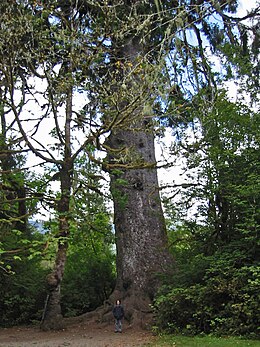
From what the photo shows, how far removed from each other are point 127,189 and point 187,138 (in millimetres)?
2052

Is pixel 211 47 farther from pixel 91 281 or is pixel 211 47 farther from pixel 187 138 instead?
pixel 91 281

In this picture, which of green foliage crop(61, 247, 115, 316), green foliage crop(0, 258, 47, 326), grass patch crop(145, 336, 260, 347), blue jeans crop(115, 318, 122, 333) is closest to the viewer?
grass patch crop(145, 336, 260, 347)

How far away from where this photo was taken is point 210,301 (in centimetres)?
854

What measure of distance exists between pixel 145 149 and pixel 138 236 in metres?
2.32

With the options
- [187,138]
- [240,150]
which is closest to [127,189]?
[187,138]

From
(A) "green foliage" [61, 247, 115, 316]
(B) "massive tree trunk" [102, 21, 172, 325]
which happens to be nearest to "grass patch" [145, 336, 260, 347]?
(B) "massive tree trunk" [102, 21, 172, 325]

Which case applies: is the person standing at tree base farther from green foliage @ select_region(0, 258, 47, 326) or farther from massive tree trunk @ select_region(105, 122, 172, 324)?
green foliage @ select_region(0, 258, 47, 326)

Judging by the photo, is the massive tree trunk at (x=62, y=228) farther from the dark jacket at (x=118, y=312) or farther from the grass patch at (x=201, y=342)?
the grass patch at (x=201, y=342)

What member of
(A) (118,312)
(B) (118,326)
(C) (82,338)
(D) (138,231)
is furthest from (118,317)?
(D) (138,231)

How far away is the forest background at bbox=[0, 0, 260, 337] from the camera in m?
7.66

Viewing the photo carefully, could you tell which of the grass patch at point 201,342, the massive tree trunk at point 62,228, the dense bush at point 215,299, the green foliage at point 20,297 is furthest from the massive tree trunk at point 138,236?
the green foliage at point 20,297

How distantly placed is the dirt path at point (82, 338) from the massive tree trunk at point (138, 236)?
0.81m

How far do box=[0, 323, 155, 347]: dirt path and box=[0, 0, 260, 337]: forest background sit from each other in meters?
0.54

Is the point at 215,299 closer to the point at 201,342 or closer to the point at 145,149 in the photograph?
the point at 201,342
